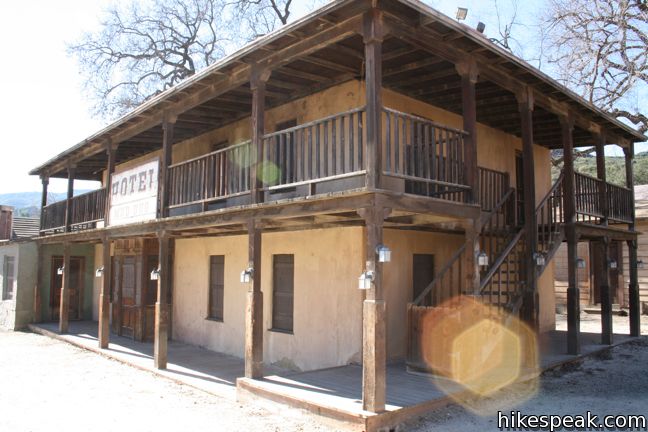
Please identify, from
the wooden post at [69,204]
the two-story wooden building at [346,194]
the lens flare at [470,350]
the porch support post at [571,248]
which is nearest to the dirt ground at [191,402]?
the lens flare at [470,350]

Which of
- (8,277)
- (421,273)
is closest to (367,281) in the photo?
(421,273)

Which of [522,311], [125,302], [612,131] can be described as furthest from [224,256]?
[612,131]

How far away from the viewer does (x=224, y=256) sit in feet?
46.9

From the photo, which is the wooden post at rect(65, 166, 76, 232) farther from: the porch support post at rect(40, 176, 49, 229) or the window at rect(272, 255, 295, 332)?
the window at rect(272, 255, 295, 332)

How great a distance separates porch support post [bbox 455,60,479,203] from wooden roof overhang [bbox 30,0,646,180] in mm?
207

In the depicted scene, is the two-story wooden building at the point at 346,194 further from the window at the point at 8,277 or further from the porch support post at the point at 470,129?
the window at the point at 8,277

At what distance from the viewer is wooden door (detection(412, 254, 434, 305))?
1191 centimetres

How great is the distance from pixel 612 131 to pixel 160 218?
37.4 feet

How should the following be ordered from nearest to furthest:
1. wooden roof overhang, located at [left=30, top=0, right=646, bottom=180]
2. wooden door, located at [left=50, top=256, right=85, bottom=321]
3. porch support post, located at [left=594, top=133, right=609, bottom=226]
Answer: wooden roof overhang, located at [left=30, top=0, right=646, bottom=180], porch support post, located at [left=594, top=133, right=609, bottom=226], wooden door, located at [left=50, top=256, right=85, bottom=321]

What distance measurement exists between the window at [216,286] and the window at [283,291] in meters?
2.44

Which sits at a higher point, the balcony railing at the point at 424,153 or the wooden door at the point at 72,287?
the balcony railing at the point at 424,153

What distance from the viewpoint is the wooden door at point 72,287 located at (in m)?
20.4

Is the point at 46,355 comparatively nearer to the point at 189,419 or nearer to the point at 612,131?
the point at 189,419

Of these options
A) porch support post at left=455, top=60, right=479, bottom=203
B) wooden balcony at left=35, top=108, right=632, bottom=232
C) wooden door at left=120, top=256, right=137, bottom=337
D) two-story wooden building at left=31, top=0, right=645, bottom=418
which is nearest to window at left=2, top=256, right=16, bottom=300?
two-story wooden building at left=31, top=0, right=645, bottom=418
